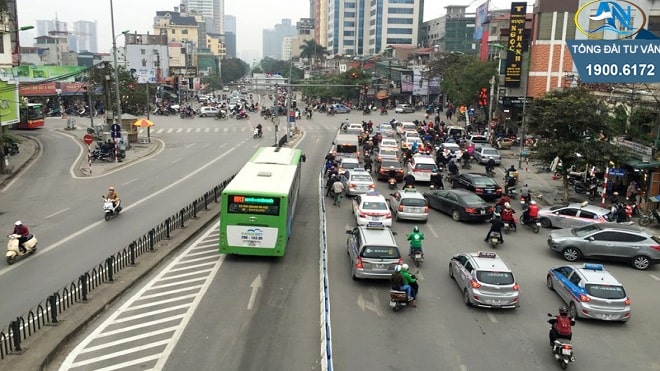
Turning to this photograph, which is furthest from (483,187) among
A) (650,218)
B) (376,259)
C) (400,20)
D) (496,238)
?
(400,20)

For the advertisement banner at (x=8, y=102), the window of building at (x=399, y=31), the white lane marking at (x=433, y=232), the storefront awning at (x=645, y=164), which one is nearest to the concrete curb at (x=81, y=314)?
the white lane marking at (x=433, y=232)

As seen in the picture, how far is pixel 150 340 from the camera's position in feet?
46.2

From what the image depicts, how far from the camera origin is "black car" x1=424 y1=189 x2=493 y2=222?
27266mm

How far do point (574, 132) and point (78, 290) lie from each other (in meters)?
26.5

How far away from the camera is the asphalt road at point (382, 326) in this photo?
13.5m

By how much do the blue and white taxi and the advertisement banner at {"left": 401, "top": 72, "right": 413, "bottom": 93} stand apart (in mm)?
92624

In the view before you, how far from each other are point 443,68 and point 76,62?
13053 cm

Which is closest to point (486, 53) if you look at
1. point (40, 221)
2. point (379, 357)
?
point (40, 221)

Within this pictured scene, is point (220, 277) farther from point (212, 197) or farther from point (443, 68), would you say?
point (443, 68)

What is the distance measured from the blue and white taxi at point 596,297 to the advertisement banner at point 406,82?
304 feet

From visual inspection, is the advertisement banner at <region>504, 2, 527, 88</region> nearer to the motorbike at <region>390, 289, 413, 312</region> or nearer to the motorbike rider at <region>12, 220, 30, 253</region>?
the motorbike at <region>390, 289, 413, 312</region>

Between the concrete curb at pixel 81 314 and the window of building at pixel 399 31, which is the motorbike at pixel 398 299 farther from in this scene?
the window of building at pixel 399 31

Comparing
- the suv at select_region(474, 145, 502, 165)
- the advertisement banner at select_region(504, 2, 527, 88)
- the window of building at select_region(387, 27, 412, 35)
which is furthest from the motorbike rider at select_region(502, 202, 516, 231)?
the window of building at select_region(387, 27, 412, 35)

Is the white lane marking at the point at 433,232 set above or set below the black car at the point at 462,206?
below
